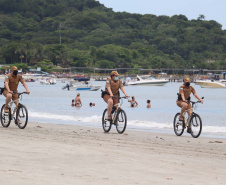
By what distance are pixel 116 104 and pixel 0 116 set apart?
13.7 ft

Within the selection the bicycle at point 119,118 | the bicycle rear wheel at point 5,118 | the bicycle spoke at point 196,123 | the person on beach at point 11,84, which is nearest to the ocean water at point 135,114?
the bicycle spoke at point 196,123

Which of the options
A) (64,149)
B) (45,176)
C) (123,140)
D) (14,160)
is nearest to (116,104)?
(123,140)

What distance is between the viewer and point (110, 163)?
9.26m

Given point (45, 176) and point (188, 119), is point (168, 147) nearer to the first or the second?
point (188, 119)

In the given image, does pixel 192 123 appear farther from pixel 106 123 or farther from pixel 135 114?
pixel 135 114

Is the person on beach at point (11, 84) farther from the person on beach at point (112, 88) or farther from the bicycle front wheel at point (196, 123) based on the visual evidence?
the bicycle front wheel at point (196, 123)

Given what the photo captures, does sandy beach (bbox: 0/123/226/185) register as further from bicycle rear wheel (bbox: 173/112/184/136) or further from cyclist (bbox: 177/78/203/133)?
bicycle rear wheel (bbox: 173/112/184/136)

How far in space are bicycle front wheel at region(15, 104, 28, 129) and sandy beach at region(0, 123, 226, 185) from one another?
2.99m

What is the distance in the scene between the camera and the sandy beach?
7619mm

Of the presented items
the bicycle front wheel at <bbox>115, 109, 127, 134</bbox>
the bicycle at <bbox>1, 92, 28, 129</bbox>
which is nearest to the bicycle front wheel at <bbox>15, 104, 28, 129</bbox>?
the bicycle at <bbox>1, 92, 28, 129</bbox>

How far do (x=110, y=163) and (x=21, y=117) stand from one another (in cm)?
792

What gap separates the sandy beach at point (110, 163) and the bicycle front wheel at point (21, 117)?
2.99 meters

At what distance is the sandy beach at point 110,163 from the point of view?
7619 mm

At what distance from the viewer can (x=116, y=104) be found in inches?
629
